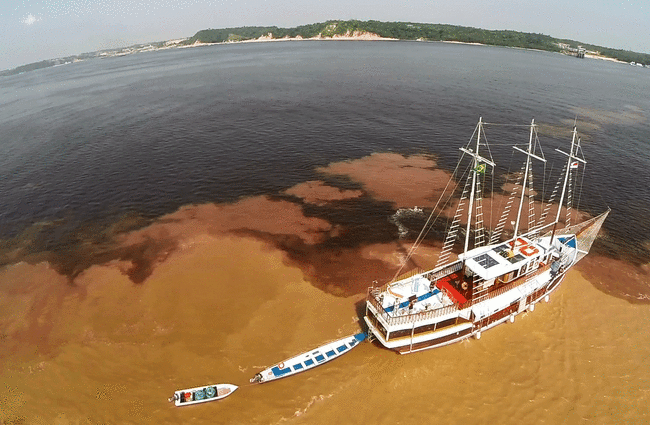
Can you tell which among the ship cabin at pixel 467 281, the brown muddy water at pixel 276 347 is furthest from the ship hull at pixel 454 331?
the ship cabin at pixel 467 281

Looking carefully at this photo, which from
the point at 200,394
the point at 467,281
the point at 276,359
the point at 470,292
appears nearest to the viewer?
the point at 200,394

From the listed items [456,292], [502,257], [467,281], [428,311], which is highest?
[502,257]

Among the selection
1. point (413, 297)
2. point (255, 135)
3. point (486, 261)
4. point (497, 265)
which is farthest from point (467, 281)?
point (255, 135)

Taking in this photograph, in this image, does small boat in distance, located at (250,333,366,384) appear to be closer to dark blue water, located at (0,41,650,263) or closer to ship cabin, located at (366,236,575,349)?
ship cabin, located at (366,236,575,349)

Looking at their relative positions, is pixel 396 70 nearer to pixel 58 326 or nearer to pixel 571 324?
pixel 571 324

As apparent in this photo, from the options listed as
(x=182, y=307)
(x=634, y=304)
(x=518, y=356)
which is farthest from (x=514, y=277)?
(x=182, y=307)

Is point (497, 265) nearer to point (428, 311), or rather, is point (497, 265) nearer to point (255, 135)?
point (428, 311)

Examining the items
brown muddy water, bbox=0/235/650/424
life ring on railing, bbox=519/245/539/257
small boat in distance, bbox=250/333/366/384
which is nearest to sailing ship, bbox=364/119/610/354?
life ring on railing, bbox=519/245/539/257

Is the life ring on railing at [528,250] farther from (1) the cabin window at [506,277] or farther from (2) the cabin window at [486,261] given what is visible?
(2) the cabin window at [486,261]
